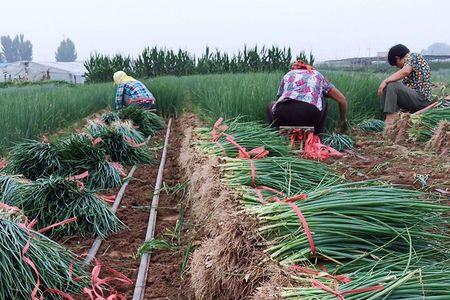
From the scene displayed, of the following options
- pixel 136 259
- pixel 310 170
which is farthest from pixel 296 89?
pixel 136 259

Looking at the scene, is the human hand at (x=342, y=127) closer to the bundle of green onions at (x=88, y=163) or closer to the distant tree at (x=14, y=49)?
the bundle of green onions at (x=88, y=163)

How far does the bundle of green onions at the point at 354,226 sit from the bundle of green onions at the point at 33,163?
2606 millimetres

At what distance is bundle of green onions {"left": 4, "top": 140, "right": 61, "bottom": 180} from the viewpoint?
Result: 4.00m

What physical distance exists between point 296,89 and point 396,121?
60.1 inches

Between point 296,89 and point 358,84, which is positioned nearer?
point 296,89

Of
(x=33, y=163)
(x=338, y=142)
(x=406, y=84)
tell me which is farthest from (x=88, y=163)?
(x=406, y=84)

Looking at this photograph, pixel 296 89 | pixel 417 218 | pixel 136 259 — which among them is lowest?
pixel 136 259

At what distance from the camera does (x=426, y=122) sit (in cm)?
509

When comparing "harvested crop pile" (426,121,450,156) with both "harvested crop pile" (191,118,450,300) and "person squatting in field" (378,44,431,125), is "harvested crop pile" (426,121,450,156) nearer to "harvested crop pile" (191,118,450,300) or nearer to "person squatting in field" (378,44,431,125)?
"person squatting in field" (378,44,431,125)

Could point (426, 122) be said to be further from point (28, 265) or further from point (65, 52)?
point (65, 52)

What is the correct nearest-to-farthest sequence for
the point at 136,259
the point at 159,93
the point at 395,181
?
the point at 136,259 < the point at 395,181 < the point at 159,93

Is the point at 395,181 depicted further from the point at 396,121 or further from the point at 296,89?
the point at 396,121

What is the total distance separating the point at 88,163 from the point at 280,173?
6.89 feet

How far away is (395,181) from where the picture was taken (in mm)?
3092
